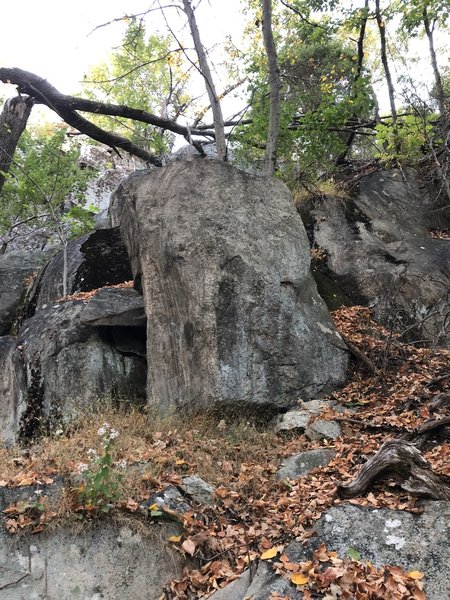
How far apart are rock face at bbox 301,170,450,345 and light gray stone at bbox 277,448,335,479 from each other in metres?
3.49

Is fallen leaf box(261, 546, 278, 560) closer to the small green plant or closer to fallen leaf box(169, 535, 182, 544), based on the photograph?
fallen leaf box(169, 535, 182, 544)

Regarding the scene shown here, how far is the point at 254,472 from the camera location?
577cm

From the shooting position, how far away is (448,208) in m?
12.2

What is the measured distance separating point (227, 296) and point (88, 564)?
4.14 metres

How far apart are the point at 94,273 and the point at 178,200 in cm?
305

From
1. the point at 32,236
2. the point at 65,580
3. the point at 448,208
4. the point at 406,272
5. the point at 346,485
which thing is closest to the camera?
the point at 65,580

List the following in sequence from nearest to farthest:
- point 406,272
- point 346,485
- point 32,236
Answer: point 346,485 < point 406,272 < point 32,236

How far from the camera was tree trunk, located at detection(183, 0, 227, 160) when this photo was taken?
10.2 meters

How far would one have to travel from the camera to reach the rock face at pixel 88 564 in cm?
423

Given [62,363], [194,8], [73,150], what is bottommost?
[62,363]

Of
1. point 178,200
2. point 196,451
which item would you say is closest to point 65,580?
point 196,451

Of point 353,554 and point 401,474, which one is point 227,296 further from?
point 353,554

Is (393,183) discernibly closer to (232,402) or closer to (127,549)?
(232,402)

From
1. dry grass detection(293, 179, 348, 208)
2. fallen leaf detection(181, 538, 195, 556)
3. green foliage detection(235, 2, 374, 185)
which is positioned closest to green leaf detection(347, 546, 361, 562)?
fallen leaf detection(181, 538, 195, 556)
